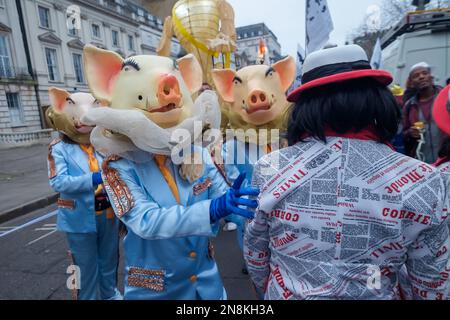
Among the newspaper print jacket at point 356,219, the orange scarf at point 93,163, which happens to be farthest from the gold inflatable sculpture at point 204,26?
the newspaper print jacket at point 356,219

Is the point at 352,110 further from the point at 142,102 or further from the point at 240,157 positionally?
the point at 240,157

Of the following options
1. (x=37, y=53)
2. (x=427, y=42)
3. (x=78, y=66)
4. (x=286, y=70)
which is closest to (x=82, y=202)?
(x=286, y=70)

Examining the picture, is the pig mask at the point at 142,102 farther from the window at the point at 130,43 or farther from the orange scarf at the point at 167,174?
the window at the point at 130,43

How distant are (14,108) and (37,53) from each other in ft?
13.8

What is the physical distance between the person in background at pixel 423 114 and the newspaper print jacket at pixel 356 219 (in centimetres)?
269

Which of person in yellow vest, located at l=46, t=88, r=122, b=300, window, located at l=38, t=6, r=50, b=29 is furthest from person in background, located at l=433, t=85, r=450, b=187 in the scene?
window, located at l=38, t=6, r=50, b=29

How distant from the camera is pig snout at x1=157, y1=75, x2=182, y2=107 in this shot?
4.56 feet

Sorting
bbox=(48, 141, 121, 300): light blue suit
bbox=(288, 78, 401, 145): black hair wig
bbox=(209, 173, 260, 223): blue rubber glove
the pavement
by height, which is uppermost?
bbox=(288, 78, 401, 145): black hair wig

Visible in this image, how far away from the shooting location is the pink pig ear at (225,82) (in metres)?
2.69

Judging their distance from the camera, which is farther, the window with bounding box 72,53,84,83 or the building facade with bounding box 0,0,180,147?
the window with bounding box 72,53,84,83

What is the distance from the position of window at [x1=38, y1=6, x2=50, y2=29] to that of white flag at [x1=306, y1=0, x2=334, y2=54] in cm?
2337

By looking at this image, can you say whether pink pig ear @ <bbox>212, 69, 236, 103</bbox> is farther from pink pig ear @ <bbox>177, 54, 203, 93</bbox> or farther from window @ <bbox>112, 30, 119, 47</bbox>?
window @ <bbox>112, 30, 119, 47</bbox>

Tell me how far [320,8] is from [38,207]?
6.04 m
